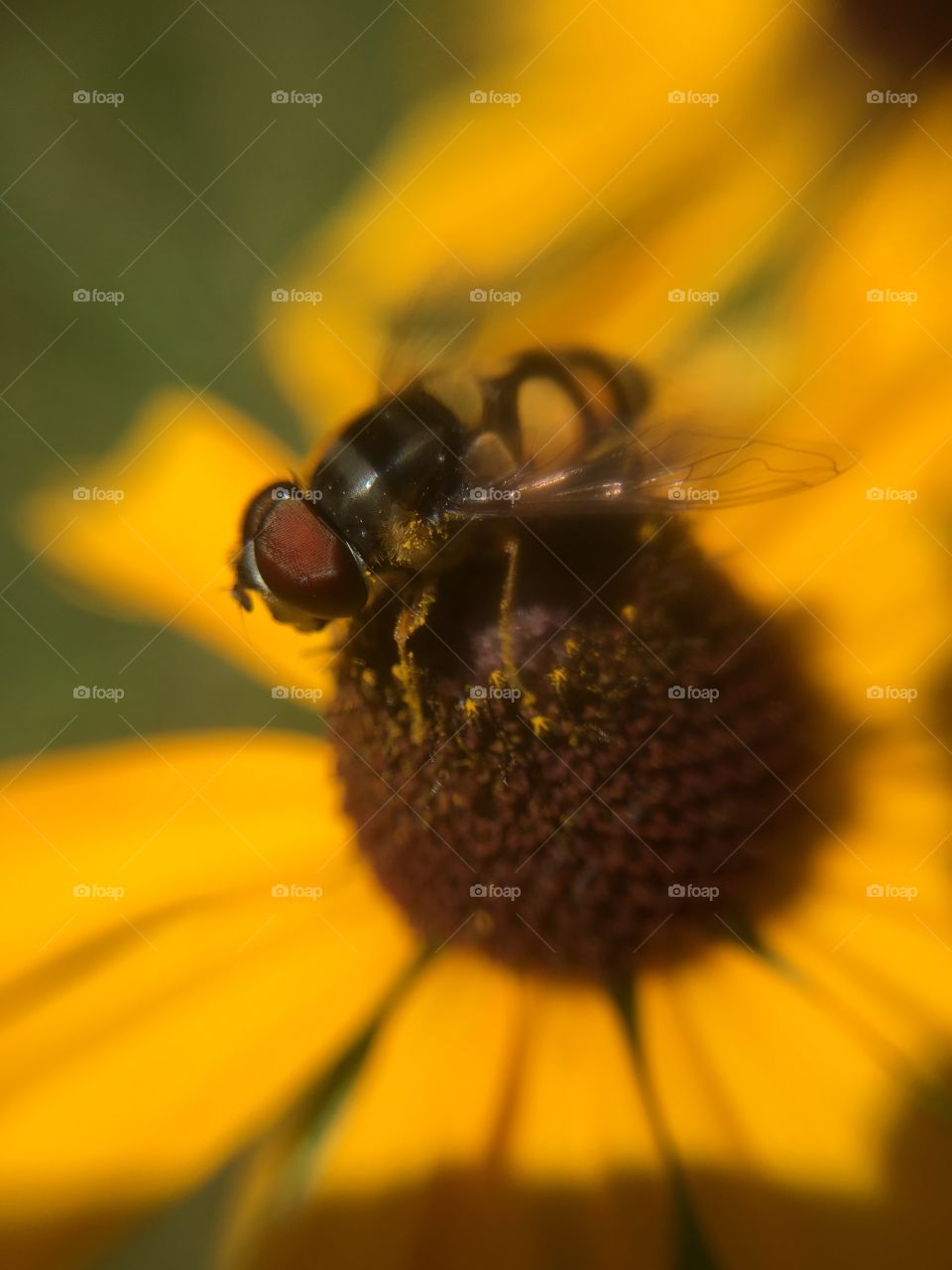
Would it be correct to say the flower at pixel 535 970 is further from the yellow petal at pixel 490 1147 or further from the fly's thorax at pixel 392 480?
the fly's thorax at pixel 392 480

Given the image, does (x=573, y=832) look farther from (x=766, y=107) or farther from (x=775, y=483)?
(x=766, y=107)

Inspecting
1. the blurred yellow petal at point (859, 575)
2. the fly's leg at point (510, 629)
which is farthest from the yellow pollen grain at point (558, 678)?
the blurred yellow petal at point (859, 575)

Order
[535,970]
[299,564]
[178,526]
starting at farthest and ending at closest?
1. [178,526]
2. [535,970]
3. [299,564]

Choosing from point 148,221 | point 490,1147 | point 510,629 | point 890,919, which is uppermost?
point 148,221

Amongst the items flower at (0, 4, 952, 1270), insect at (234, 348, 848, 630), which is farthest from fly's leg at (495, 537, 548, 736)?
flower at (0, 4, 952, 1270)

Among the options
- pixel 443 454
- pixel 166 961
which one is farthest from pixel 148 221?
pixel 166 961

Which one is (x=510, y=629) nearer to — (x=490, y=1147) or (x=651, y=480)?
(x=651, y=480)

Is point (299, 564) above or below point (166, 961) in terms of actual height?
above

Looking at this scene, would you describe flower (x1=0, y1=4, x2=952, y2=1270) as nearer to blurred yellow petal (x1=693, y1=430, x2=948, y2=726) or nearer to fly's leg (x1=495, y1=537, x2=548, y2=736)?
blurred yellow petal (x1=693, y1=430, x2=948, y2=726)
